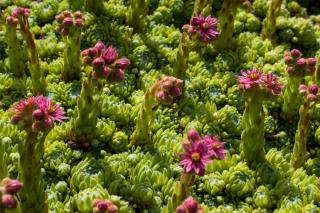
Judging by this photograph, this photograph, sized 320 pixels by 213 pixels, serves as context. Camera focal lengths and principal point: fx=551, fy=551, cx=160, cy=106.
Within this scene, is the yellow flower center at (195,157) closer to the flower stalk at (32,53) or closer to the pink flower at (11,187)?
the pink flower at (11,187)

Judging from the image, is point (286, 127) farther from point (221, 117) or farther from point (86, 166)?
point (86, 166)

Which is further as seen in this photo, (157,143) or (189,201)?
(157,143)

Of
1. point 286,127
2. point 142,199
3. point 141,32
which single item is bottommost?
point 142,199

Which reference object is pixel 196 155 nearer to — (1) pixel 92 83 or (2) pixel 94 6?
(1) pixel 92 83

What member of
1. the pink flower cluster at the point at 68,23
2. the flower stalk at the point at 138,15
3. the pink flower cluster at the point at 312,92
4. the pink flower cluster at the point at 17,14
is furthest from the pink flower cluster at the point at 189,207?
the flower stalk at the point at 138,15

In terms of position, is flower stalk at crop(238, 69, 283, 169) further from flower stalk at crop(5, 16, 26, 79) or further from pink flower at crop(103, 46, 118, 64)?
flower stalk at crop(5, 16, 26, 79)

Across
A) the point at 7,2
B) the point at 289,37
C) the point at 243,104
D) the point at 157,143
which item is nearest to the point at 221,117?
the point at 243,104

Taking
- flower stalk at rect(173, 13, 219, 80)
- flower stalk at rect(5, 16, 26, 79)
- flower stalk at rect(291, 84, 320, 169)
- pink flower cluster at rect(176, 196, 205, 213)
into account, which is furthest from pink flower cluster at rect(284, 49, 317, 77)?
flower stalk at rect(5, 16, 26, 79)
